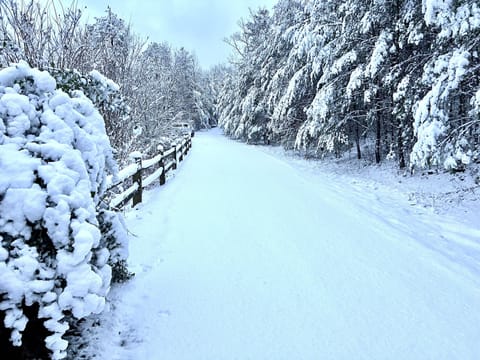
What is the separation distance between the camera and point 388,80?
10172 mm

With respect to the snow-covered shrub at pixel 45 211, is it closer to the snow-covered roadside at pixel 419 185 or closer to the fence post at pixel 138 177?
the fence post at pixel 138 177

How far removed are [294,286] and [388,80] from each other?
28.3 ft

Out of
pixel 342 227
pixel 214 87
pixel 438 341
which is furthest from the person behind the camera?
pixel 214 87

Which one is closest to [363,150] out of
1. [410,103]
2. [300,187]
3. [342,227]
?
[410,103]

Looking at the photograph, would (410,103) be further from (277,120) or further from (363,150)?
(277,120)

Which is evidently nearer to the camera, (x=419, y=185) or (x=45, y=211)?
(x=45, y=211)

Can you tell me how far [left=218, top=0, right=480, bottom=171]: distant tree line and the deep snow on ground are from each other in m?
2.06

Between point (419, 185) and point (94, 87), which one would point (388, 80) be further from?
point (94, 87)

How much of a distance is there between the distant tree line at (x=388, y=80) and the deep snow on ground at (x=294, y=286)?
6.77ft

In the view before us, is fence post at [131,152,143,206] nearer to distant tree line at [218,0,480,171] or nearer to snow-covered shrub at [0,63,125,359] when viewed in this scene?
snow-covered shrub at [0,63,125,359]

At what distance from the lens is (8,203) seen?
7.11ft

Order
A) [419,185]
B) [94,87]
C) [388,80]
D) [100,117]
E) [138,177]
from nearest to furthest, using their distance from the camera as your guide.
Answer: [100,117], [94,87], [138,177], [419,185], [388,80]

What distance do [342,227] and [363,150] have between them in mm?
11150

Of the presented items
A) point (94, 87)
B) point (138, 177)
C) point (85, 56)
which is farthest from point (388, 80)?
point (94, 87)
